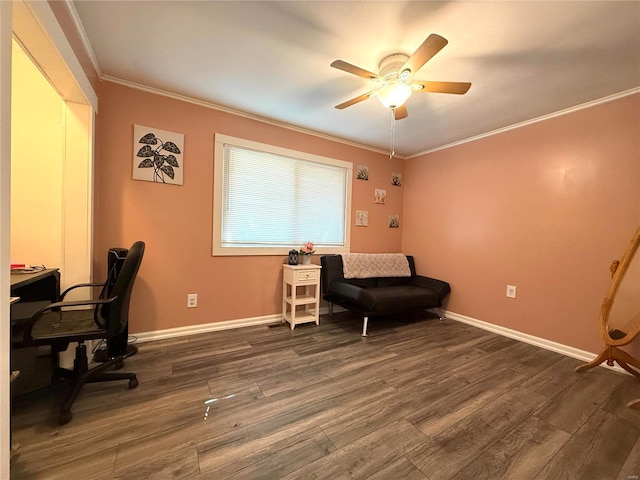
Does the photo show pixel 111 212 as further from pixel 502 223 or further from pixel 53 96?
pixel 502 223

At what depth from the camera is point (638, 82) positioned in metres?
2.03

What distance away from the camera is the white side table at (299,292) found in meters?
2.89

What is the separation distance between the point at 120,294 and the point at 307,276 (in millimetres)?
1788

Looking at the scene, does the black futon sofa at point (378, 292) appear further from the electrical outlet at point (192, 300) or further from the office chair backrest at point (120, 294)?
the office chair backrest at point (120, 294)

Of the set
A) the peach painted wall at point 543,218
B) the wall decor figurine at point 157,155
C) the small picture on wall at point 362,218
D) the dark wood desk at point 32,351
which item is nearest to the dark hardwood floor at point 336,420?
the dark wood desk at point 32,351

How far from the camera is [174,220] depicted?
2.54m

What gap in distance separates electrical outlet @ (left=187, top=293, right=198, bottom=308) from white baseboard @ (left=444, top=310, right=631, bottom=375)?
10.6 ft

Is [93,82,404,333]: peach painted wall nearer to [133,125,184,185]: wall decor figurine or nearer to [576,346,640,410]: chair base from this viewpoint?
[133,125,184,185]: wall decor figurine

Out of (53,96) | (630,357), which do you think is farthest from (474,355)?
(53,96)

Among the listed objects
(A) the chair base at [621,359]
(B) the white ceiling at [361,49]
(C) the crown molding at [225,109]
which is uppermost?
(B) the white ceiling at [361,49]

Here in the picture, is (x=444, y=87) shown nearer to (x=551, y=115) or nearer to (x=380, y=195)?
(x=551, y=115)

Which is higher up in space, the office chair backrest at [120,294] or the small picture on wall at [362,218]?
the small picture on wall at [362,218]

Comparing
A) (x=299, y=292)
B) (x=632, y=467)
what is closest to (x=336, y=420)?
(x=632, y=467)

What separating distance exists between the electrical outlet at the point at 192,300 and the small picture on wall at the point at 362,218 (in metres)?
2.31
